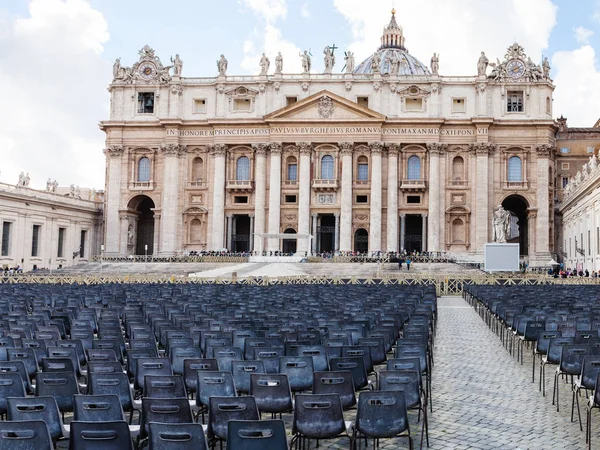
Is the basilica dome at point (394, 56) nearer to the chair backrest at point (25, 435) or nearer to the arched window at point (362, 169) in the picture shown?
the arched window at point (362, 169)

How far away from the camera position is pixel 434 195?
73750 millimetres

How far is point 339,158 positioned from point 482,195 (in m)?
17.7

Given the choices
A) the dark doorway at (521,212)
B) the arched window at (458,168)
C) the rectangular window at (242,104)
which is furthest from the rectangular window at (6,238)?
the dark doorway at (521,212)

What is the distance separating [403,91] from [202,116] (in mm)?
25302

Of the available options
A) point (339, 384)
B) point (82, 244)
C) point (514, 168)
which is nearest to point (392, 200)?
point (514, 168)

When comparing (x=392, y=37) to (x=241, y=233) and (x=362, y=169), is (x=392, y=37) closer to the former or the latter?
(x=362, y=169)

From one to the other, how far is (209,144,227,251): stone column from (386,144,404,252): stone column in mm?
20198

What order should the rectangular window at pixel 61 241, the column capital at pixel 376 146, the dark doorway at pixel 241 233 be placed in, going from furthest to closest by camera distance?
the dark doorway at pixel 241 233
the column capital at pixel 376 146
the rectangular window at pixel 61 241

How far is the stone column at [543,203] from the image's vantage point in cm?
7269

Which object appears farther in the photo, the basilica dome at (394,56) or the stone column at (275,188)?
the basilica dome at (394,56)

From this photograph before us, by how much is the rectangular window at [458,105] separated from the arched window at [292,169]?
20519 mm

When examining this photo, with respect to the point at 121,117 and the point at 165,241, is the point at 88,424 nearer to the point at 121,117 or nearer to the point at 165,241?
the point at 165,241

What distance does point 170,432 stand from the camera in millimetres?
6164

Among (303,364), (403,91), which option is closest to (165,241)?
(403,91)
